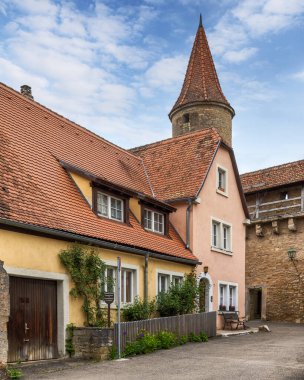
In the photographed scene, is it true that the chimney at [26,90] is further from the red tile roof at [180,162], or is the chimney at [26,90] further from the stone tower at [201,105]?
the stone tower at [201,105]

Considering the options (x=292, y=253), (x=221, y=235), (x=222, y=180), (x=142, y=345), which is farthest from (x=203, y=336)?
(x=292, y=253)

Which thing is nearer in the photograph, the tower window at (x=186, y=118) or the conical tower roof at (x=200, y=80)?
the tower window at (x=186, y=118)

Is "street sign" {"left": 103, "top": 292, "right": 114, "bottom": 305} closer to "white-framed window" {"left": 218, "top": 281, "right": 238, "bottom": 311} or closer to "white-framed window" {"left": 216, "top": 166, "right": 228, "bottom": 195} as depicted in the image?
"white-framed window" {"left": 218, "top": 281, "right": 238, "bottom": 311}

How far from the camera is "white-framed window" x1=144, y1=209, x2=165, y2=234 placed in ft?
63.3

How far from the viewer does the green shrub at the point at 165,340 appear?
14.7 m

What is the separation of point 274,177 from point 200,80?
36.4 ft

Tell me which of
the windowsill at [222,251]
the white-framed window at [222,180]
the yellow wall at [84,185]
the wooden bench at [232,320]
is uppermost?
the white-framed window at [222,180]

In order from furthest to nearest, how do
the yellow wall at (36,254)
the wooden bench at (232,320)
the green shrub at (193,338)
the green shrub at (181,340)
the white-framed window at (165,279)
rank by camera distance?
the wooden bench at (232,320) → the white-framed window at (165,279) → the green shrub at (193,338) → the green shrub at (181,340) → the yellow wall at (36,254)

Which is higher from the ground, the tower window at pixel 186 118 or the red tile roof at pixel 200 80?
the red tile roof at pixel 200 80

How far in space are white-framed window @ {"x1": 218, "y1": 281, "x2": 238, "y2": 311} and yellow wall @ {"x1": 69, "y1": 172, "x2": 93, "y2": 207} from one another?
8282 mm

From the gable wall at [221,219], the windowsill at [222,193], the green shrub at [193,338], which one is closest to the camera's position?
the green shrub at [193,338]

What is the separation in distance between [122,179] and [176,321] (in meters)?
6.38

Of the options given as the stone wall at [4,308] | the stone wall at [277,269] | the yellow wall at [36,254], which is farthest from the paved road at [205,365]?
the stone wall at [277,269]

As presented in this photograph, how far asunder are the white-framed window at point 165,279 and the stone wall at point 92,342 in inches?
196
